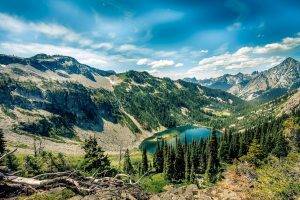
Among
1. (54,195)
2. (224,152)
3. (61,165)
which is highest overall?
(54,195)

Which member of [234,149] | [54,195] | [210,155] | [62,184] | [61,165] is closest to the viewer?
[62,184]

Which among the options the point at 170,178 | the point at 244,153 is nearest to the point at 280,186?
the point at 170,178

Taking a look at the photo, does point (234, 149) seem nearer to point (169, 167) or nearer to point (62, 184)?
point (169, 167)

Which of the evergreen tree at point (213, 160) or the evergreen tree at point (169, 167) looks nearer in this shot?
the evergreen tree at point (213, 160)

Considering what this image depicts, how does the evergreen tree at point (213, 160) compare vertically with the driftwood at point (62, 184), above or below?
below

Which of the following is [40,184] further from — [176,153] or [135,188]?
[176,153]

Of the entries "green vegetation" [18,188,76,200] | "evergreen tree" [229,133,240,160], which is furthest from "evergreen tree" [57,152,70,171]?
"evergreen tree" [229,133,240,160]

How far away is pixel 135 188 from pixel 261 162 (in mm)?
101903

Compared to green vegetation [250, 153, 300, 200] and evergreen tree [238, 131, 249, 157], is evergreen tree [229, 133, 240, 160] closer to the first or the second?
evergreen tree [238, 131, 249, 157]

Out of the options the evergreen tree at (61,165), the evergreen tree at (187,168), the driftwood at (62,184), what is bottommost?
the evergreen tree at (187,168)

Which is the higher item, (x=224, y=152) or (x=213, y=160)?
(x=224, y=152)

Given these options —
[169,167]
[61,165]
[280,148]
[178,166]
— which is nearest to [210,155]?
[178,166]

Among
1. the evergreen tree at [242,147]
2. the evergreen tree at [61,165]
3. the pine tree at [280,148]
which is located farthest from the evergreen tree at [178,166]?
the evergreen tree at [61,165]

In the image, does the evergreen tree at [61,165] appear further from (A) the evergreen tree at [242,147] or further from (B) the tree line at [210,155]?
(A) the evergreen tree at [242,147]
